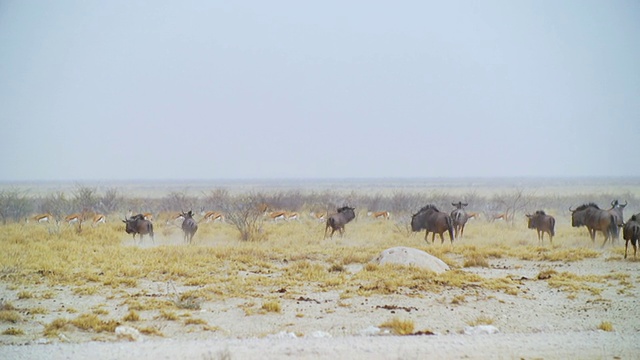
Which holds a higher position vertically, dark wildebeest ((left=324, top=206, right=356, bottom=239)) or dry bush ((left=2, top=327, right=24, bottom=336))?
dark wildebeest ((left=324, top=206, right=356, bottom=239))

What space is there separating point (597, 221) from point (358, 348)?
51.5 feet

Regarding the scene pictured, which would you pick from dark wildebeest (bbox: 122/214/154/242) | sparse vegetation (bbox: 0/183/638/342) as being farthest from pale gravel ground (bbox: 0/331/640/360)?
dark wildebeest (bbox: 122/214/154/242)

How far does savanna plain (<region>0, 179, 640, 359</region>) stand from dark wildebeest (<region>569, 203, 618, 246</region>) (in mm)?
437

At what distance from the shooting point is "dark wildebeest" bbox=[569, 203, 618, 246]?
20531 millimetres

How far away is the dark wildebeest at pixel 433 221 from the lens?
21.1m

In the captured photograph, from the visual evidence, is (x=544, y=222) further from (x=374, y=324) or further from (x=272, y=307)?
(x=272, y=307)

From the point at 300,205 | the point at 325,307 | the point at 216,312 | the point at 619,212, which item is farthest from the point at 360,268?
the point at 300,205

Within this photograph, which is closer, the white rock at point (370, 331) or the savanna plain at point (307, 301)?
the savanna plain at point (307, 301)

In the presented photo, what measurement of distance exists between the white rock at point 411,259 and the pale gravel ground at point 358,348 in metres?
5.91

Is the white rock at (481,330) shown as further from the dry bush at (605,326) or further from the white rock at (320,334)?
the white rock at (320,334)

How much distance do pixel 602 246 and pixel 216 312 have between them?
14.9 m

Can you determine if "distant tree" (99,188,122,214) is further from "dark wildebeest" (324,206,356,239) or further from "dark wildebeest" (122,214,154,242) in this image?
"dark wildebeest" (324,206,356,239)

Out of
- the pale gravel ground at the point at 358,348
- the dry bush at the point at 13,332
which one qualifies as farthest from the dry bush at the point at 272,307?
the dry bush at the point at 13,332

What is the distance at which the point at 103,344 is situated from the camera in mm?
9055
